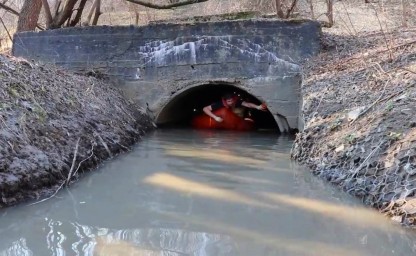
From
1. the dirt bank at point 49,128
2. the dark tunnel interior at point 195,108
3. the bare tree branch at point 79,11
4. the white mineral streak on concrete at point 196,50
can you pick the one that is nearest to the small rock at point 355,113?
the dirt bank at point 49,128

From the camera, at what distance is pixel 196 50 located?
29.6ft

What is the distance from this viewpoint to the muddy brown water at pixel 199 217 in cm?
306

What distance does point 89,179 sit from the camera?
488 cm

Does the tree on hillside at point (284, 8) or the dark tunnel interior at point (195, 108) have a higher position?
the tree on hillside at point (284, 8)

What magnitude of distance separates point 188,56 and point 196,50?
7.3 inches

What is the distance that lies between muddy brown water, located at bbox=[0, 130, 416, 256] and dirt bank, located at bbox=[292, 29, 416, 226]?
19 cm

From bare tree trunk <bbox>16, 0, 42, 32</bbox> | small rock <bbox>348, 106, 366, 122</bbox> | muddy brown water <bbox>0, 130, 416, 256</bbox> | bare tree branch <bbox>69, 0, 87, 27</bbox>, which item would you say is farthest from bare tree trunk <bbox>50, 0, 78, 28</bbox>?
small rock <bbox>348, 106, 366, 122</bbox>

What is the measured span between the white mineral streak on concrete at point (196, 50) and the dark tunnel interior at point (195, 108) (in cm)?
70

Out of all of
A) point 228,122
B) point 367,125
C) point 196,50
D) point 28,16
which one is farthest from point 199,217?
point 28,16

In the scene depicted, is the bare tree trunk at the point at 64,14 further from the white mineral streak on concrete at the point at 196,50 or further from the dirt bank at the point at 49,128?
the dirt bank at the point at 49,128

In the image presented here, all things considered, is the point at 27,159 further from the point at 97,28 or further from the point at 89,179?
the point at 97,28

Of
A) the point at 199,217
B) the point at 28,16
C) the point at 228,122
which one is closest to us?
the point at 199,217

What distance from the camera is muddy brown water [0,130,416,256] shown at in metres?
3.06

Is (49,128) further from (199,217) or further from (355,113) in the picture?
(355,113)
